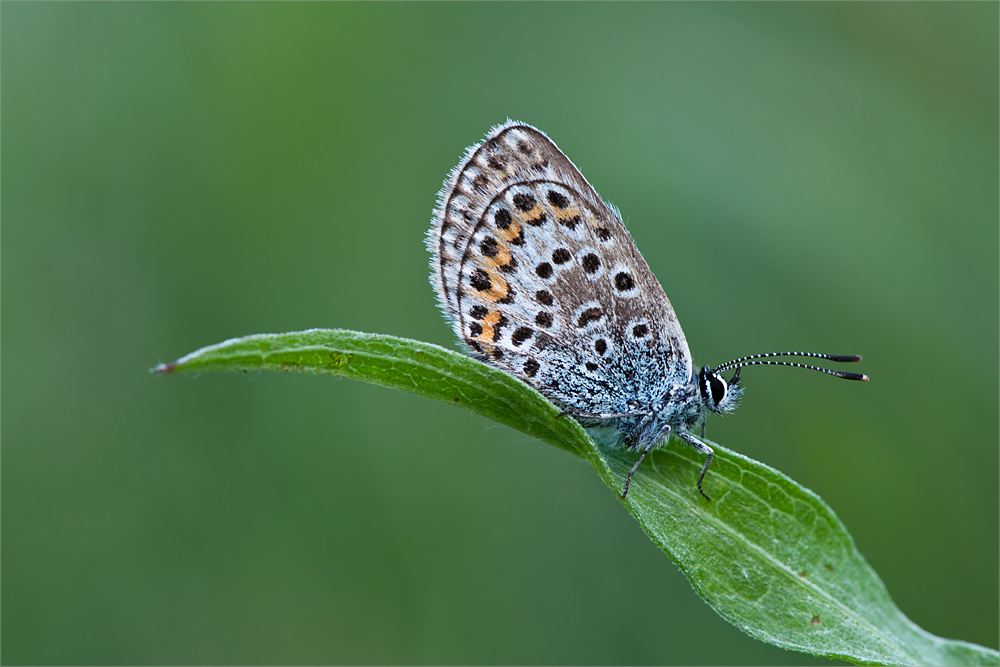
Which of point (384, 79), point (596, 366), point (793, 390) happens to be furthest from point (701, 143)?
point (596, 366)

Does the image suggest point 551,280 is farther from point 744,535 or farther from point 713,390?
point 744,535

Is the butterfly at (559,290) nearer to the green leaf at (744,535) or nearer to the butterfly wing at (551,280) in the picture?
the butterfly wing at (551,280)

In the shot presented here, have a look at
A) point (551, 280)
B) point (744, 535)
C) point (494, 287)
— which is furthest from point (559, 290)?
point (744, 535)

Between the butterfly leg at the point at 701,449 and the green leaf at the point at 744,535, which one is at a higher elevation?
the butterfly leg at the point at 701,449

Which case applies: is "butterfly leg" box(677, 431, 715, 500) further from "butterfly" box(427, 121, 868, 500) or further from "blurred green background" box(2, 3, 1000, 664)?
"blurred green background" box(2, 3, 1000, 664)

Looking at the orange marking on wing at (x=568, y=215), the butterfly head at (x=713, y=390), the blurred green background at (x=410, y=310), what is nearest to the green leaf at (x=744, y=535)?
the butterfly head at (x=713, y=390)
